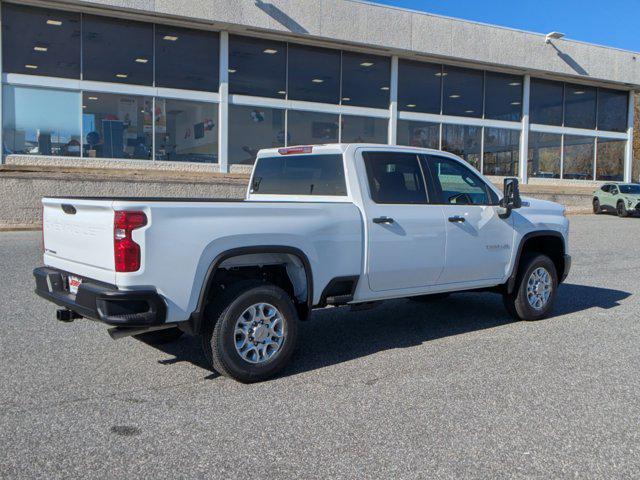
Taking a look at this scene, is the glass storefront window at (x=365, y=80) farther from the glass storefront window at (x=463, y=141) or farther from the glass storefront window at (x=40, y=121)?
the glass storefront window at (x=40, y=121)

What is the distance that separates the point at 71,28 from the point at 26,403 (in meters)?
17.7

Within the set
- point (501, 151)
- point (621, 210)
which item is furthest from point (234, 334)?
point (621, 210)

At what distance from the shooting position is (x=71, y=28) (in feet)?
64.5

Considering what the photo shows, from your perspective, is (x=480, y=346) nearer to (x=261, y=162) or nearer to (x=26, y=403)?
(x=261, y=162)

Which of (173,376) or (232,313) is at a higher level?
(232,313)

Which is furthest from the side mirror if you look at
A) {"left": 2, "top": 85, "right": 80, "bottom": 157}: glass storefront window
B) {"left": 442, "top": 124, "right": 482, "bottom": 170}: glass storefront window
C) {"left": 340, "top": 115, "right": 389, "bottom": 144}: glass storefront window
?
{"left": 442, "top": 124, "right": 482, "bottom": 170}: glass storefront window

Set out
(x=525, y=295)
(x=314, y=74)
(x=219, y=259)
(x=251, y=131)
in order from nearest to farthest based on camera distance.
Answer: (x=219, y=259), (x=525, y=295), (x=251, y=131), (x=314, y=74)

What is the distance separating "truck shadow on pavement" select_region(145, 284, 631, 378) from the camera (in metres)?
6.00

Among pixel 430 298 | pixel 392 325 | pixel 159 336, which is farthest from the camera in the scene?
pixel 430 298

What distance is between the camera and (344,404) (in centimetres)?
470

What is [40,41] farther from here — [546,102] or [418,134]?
[546,102]

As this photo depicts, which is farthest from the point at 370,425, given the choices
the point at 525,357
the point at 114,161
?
the point at 114,161

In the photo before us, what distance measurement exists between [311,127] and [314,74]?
6.55 feet

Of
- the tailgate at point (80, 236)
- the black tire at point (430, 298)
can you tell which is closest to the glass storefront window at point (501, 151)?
the black tire at point (430, 298)
